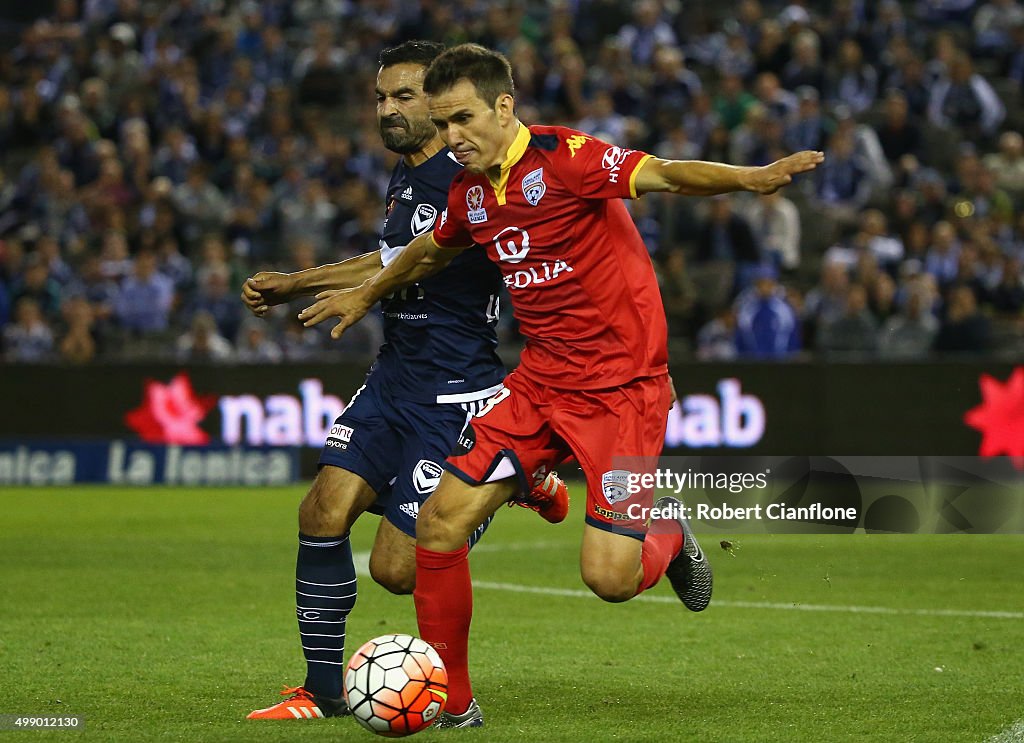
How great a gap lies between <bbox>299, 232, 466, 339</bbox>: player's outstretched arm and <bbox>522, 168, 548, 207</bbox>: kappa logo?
0.43 metres

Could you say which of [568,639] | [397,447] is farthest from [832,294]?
[397,447]

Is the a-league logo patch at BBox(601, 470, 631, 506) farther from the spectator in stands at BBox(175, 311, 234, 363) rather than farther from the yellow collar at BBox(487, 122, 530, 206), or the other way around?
the spectator in stands at BBox(175, 311, 234, 363)

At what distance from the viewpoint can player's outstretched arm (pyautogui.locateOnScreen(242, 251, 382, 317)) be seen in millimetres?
6250

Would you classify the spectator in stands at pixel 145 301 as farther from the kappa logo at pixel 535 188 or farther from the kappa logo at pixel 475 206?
the kappa logo at pixel 535 188

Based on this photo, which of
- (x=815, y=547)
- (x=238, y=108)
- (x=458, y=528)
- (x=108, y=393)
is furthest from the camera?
(x=238, y=108)

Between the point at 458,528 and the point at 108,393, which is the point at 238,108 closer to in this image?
the point at 108,393

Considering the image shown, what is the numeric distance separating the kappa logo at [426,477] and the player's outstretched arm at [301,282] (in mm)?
857

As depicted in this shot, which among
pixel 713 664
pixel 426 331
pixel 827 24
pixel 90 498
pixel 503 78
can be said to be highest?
pixel 827 24

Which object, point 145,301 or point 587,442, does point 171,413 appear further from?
point 587,442

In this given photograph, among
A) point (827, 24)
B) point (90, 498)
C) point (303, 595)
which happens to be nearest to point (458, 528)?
point (303, 595)

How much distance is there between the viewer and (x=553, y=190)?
554 cm

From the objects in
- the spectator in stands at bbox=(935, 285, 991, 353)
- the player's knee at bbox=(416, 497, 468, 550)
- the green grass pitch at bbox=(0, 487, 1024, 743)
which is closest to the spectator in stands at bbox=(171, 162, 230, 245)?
the green grass pitch at bbox=(0, 487, 1024, 743)

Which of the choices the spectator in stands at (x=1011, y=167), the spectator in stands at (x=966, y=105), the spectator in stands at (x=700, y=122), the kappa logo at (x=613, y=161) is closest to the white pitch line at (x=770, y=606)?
the kappa logo at (x=613, y=161)

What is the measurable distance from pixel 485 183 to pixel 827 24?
1437 centimetres
